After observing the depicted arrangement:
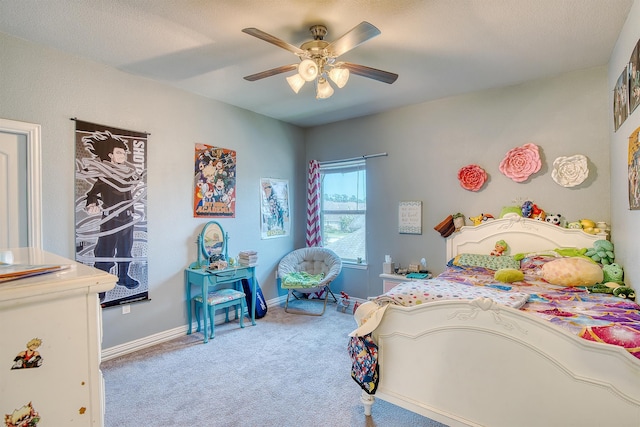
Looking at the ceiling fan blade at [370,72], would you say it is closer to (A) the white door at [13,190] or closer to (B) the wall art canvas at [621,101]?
(B) the wall art canvas at [621,101]

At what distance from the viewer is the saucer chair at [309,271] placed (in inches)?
155

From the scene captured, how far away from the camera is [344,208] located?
461cm

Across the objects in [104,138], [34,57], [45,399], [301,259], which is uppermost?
[34,57]

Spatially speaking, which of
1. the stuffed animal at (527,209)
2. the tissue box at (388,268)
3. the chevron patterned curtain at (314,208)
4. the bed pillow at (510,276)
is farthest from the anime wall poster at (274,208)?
the stuffed animal at (527,209)

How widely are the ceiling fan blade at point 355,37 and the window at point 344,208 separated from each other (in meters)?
2.40

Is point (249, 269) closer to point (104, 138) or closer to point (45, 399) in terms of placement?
point (104, 138)

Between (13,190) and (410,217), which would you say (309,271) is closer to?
(410,217)

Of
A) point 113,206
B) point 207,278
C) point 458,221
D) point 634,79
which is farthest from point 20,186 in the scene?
point 634,79

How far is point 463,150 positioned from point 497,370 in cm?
261

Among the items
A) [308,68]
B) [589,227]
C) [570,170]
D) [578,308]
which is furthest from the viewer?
[570,170]

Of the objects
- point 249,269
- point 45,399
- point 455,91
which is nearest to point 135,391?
point 249,269

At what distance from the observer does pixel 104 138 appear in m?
2.81

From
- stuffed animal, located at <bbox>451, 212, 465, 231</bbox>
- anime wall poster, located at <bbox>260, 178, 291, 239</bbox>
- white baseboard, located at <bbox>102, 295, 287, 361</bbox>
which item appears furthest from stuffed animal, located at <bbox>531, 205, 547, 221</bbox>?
white baseboard, located at <bbox>102, 295, 287, 361</bbox>

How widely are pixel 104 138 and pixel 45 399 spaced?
2747mm
